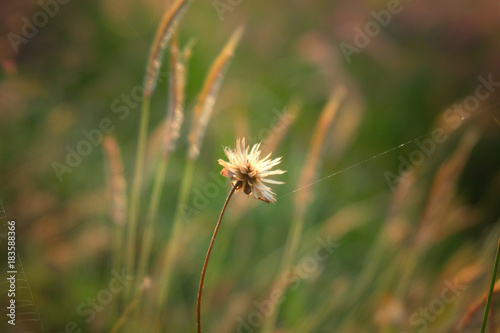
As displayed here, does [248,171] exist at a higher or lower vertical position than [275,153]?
lower

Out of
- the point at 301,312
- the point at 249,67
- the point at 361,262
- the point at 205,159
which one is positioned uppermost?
the point at 249,67

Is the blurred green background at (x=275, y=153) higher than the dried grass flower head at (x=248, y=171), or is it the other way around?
the blurred green background at (x=275, y=153)

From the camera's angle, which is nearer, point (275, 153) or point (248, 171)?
point (248, 171)

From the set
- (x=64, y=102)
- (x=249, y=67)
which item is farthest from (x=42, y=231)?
(x=249, y=67)

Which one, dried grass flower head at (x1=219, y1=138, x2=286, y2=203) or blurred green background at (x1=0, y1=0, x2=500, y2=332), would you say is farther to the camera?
blurred green background at (x1=0, y1=0, x2=500, y2=332)

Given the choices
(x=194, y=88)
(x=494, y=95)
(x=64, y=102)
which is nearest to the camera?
(x=64, y=102)

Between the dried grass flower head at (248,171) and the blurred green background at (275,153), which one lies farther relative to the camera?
the blurred green background at (275,153)

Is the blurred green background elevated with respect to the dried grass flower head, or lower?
elevated

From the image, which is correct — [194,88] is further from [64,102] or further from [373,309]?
[373,309]
